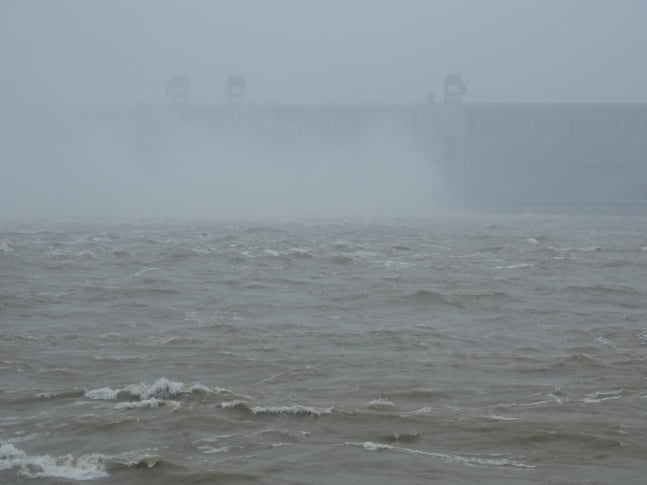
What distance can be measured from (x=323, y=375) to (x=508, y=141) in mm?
47521

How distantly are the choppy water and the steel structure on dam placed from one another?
36.6m

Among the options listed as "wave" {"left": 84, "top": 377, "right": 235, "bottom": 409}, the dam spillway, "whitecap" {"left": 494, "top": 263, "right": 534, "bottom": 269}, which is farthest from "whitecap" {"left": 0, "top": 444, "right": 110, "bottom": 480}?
the dam spillway

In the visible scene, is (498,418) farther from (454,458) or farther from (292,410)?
(292,410)

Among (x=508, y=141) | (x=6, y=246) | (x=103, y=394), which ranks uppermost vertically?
(x=508, y=141)

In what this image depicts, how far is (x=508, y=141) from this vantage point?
53312mm

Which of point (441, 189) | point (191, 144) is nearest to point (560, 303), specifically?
point (441, 189)

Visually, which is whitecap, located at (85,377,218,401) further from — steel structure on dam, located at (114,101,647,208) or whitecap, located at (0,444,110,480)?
steel structure on dam, located at (114,101,647,208)

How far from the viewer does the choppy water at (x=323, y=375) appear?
5480mm

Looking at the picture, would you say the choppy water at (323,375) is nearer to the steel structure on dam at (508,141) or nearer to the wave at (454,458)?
the wave at (454,458)

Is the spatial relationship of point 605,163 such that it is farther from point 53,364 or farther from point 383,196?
point 53,364

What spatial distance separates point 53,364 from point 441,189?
4614cm

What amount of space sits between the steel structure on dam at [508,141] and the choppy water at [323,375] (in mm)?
Answer: 36581

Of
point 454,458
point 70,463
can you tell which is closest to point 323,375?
point 454,458

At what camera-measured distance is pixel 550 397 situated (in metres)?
6.93
